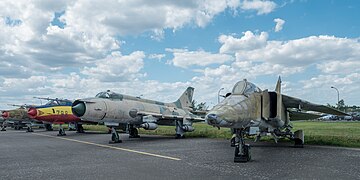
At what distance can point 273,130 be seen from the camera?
12.5 m

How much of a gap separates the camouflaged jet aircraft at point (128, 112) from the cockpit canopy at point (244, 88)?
8.73 meters

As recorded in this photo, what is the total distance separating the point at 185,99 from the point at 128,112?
8346 mm

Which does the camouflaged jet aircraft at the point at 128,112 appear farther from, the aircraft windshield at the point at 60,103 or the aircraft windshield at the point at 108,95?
the aircraft windshield at the point at 60,103

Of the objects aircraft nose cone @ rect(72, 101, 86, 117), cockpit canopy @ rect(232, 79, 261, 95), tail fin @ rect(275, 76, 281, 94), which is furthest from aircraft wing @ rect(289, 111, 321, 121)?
aircraft nose cone @ rect(72, 101, 86, 117)

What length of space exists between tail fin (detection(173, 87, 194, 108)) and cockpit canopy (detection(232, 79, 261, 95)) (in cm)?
1490

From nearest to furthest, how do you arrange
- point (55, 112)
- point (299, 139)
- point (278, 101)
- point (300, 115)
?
point (278, 101), point (299, 139), point (300, 115), point (55, 112)

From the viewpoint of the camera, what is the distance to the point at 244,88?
34.3 ft

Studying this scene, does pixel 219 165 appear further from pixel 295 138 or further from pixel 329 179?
pixel 295 138

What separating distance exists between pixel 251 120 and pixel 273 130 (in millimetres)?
2901

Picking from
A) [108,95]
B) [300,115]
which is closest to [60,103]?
[108,95]

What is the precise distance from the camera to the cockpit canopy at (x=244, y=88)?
10.4 m

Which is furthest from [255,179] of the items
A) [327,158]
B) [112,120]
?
[112,120]

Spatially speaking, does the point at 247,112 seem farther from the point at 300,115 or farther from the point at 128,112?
the point at 128,112

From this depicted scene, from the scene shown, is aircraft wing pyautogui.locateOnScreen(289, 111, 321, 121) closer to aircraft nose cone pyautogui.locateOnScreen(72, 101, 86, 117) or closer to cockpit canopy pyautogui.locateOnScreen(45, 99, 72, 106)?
aircraft nose cone pyautogui.locateOnScreen(72, 101, 86, 117)
